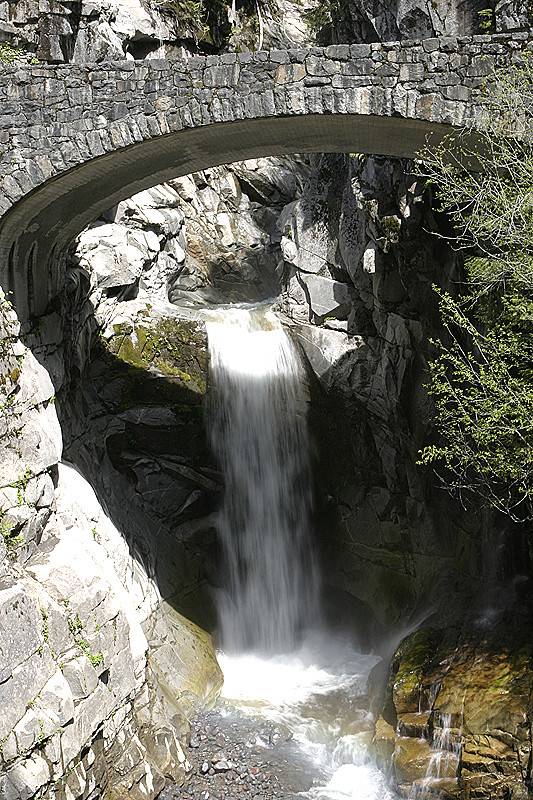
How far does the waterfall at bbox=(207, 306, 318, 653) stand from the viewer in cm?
1361

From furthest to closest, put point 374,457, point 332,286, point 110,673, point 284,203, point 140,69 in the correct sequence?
point 284,203 < point 332,286 < point 374,457 < point 110,673 < point 140,69

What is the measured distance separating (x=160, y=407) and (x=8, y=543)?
5.84 metres

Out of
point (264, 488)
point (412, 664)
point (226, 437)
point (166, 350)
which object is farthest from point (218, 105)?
point (412, 664)

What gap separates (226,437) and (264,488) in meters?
1.39

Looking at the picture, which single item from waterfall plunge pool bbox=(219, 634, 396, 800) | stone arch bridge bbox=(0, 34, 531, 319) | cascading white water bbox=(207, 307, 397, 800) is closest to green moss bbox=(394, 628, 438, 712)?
waterfall plunge pool bbox=(219, 634, 396, 800)

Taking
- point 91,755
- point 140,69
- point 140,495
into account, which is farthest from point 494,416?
point 140,495

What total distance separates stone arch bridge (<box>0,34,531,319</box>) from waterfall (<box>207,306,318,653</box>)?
19.7 ft

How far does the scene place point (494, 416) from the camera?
7.37 metres

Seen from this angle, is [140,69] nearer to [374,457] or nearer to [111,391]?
[111,391]

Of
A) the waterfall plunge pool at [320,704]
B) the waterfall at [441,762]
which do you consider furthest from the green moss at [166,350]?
the waterfall at [441,762]

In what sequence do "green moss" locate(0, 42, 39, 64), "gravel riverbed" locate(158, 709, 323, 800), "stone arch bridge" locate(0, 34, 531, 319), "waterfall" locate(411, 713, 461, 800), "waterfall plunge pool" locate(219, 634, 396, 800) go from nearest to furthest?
"stone arch bridge" locate(0, 34, 531, 319)
"waterfall" locate(411, 713, 461, 800)
"gravel riverbed" locate(158, 709, 323, 800)
"waterfall plunge pool" locate(219, 634, 396, 800)
"green moss" locate(0, 42, 39, 64)

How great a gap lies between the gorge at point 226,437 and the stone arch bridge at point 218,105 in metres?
0.03

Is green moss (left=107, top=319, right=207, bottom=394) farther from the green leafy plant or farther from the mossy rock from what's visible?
the green leafy plant

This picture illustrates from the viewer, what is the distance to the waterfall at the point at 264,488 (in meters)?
13.6
